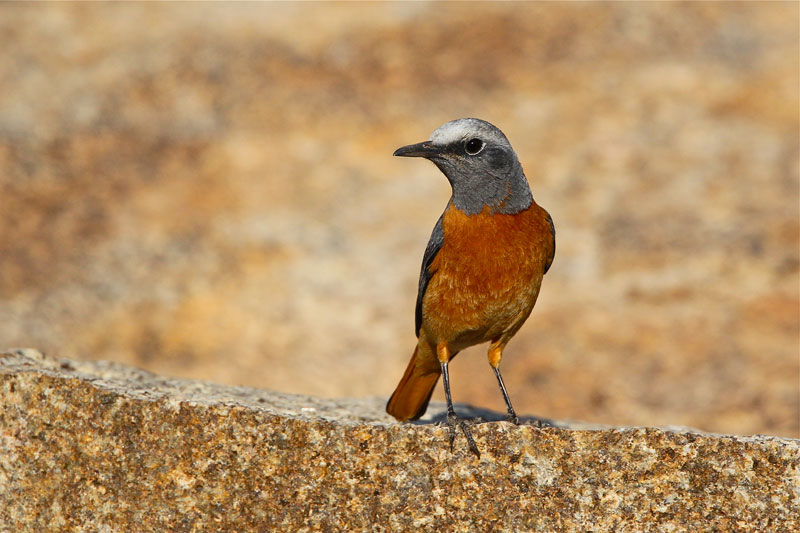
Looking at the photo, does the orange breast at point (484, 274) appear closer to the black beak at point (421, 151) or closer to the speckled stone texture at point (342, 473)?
the black beak at point (421, 151)

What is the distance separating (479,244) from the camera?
605cm

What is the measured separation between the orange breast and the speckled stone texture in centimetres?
91

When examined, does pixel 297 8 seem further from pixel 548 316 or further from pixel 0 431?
pixel 0 431

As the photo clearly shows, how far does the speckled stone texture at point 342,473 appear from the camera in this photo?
4992 mm

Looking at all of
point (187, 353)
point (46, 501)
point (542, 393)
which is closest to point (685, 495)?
point (46, 501)

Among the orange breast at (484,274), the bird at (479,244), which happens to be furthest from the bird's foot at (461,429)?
the orange breast at (484,274)

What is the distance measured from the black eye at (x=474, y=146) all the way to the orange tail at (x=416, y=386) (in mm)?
1475

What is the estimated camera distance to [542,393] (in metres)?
11.4

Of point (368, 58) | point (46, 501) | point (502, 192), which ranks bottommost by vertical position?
point (46, 501)

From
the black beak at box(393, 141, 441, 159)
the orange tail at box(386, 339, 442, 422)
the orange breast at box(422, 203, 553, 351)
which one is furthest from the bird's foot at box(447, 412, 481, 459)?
the black beak at box(393, 141, 441, 159)

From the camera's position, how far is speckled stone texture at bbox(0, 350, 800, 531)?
16.4 ft

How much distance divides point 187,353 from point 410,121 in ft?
17.5

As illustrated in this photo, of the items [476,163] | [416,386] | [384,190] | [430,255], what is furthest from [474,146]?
[384,190]

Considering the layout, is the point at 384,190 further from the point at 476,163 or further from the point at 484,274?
the point at 484,274
